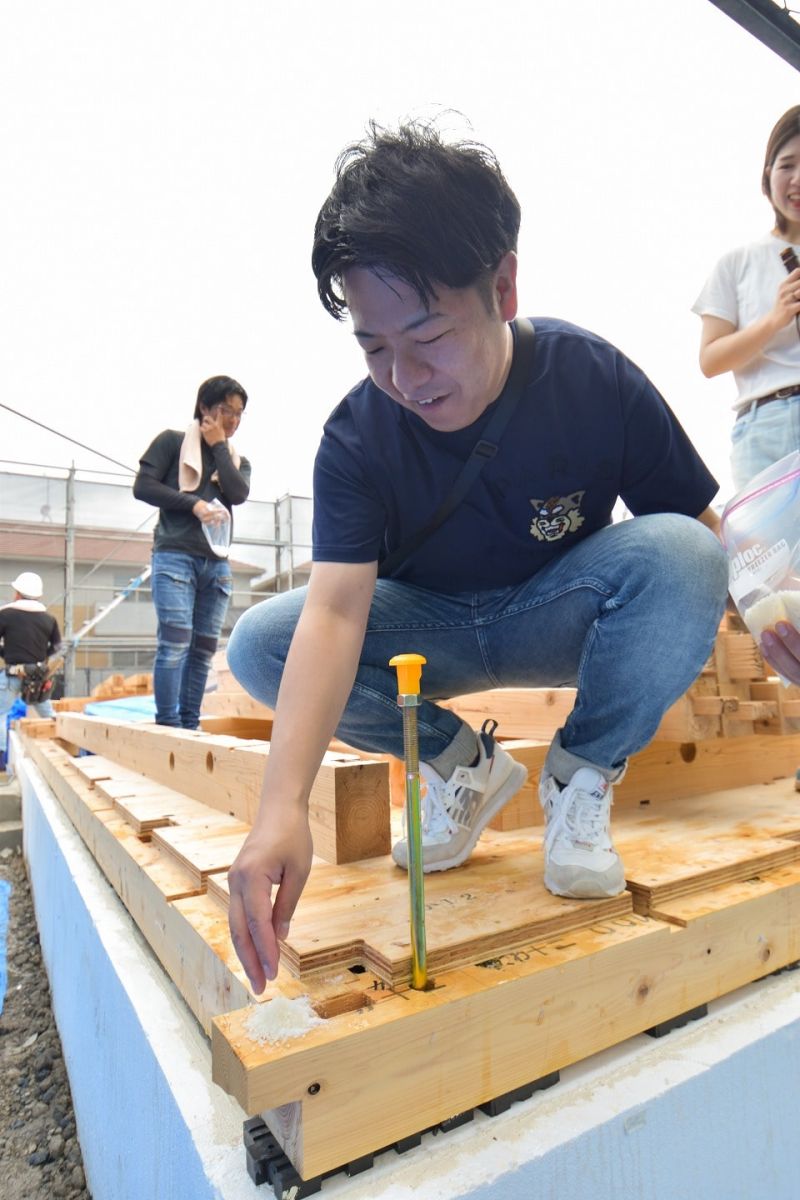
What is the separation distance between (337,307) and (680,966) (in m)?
0.85

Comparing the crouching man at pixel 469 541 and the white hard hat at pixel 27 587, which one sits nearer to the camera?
the crouching man at pixel 469 541

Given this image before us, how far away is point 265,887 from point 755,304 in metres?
1.52

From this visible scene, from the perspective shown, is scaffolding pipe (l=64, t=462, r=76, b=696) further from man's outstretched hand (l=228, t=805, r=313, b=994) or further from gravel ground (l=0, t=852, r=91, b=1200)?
man's outstretched hand (l=228, t=805, r=313, b=994)

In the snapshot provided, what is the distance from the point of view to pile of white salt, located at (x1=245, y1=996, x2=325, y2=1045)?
1.98ft

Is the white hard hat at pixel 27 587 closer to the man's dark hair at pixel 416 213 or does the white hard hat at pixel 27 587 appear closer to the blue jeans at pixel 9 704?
the blue jeans at pixel 9 704

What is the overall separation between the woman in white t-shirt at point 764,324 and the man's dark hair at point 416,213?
886 millimetres

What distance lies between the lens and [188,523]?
238 centimetres

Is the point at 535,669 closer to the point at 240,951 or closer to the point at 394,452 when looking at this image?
the point at 394,452

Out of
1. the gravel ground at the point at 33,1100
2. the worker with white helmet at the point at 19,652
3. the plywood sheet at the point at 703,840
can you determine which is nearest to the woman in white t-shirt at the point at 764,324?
the plywood sheet at the point at 703,840

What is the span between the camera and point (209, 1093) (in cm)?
75

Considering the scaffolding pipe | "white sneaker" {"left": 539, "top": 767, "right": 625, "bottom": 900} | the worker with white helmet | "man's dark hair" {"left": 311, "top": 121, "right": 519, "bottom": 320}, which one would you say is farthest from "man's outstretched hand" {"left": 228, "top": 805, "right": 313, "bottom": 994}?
the scaffolding pipe

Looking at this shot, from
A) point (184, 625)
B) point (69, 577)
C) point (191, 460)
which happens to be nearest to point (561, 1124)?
point (184, 625)

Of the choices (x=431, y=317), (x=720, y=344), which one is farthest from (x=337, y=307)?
(x=720, y=344)

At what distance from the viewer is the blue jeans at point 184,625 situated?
2.36m
